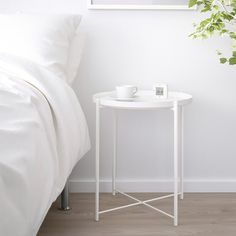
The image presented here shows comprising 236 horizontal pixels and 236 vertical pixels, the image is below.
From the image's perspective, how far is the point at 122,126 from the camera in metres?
2.49

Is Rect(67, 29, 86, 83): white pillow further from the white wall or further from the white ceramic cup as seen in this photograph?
the white ceramic cup

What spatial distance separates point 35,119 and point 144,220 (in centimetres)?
101

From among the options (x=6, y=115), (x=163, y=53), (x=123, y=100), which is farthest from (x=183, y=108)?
(x=6, y=115)

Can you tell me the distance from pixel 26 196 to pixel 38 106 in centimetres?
47

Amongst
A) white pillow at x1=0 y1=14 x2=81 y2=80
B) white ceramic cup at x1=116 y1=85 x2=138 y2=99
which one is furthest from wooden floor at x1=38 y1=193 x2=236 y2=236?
white pillow at x1=0 y1=14 x2=81 y2=80

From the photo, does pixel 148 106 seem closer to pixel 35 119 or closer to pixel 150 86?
pixel 150 86

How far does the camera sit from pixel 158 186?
2.50 m

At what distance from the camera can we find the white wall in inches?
95.4

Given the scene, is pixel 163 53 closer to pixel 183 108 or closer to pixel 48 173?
pixel 183 108

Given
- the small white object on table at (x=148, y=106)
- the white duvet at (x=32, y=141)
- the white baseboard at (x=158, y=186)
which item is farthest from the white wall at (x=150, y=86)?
the white duvet at (x=32, y=141)

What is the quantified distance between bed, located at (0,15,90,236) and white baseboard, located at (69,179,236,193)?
51 cm

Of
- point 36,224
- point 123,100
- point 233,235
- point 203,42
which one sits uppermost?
point 203,42

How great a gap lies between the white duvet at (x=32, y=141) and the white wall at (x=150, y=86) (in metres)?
0.53

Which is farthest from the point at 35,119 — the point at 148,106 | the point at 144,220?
the point at 144,220
